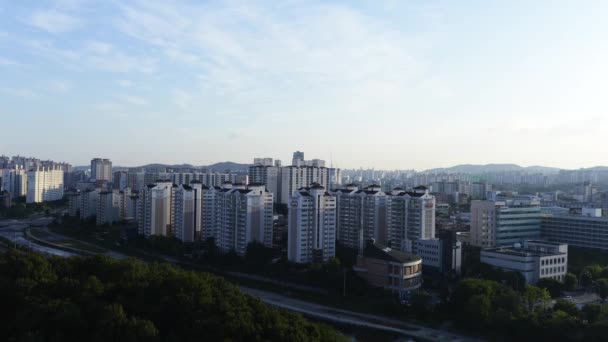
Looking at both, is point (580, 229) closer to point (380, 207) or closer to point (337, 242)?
point (380, 207)

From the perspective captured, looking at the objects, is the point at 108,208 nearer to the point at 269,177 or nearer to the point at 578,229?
the point at 269,177

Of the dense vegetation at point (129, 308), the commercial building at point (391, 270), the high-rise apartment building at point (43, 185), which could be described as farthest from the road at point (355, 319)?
the high-rise apartment building at point (43, 185)

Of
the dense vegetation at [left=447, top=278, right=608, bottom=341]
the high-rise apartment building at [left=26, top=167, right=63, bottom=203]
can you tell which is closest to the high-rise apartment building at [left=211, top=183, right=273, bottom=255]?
the dense vegetation at [left=447, top=278, right=608, bottom=341]

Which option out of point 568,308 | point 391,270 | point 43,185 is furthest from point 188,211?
point 43,185

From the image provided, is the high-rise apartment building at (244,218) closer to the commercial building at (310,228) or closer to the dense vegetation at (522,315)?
the commercial building at (310,228)

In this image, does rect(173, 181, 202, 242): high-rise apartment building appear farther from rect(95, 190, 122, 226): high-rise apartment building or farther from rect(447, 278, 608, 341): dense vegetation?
rect(447, 278, 608, 341): dense vegetation

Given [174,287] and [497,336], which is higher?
[174,287]

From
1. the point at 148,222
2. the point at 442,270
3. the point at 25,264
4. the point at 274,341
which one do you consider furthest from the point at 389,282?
the point at 148,222
